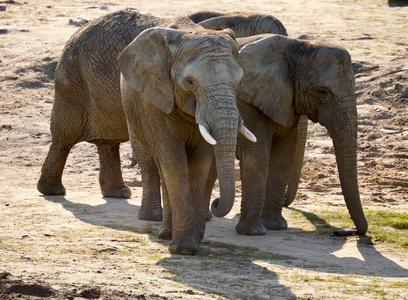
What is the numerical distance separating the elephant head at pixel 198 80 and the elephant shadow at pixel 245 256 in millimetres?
447

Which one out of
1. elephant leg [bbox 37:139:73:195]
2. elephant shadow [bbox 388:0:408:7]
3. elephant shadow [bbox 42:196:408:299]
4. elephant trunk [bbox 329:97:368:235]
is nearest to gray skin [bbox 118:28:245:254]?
elephant shadow [bbox 42:196:408:299]

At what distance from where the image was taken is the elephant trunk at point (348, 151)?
6.47 m

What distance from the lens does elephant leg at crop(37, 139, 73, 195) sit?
8305 mm

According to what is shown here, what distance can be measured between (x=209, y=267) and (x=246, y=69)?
2260 millimetres

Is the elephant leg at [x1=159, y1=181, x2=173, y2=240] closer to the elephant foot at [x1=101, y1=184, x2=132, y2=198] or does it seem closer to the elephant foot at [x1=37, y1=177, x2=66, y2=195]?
the elephant foot at [x1=101, y1=184, x2=132, y2=198]

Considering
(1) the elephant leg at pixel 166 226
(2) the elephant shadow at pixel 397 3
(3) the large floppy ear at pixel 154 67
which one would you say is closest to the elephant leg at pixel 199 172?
(1) the elephant leg at pixel 166 226

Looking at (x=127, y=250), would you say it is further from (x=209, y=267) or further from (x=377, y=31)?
(x=377, y=31)

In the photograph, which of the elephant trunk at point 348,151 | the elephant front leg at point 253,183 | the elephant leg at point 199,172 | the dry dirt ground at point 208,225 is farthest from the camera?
the elephant front leg at point 253,183

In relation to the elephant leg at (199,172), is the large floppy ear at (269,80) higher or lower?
higher

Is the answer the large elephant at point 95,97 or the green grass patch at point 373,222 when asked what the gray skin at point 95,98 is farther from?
the green grass patch at point 373,222

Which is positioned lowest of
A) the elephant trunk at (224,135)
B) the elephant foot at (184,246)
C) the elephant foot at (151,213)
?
the elephant foot at (151,213)

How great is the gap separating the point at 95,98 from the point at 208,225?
170 cm

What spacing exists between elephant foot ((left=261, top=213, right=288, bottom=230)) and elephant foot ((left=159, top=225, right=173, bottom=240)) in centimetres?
121

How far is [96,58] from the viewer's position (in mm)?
7598
